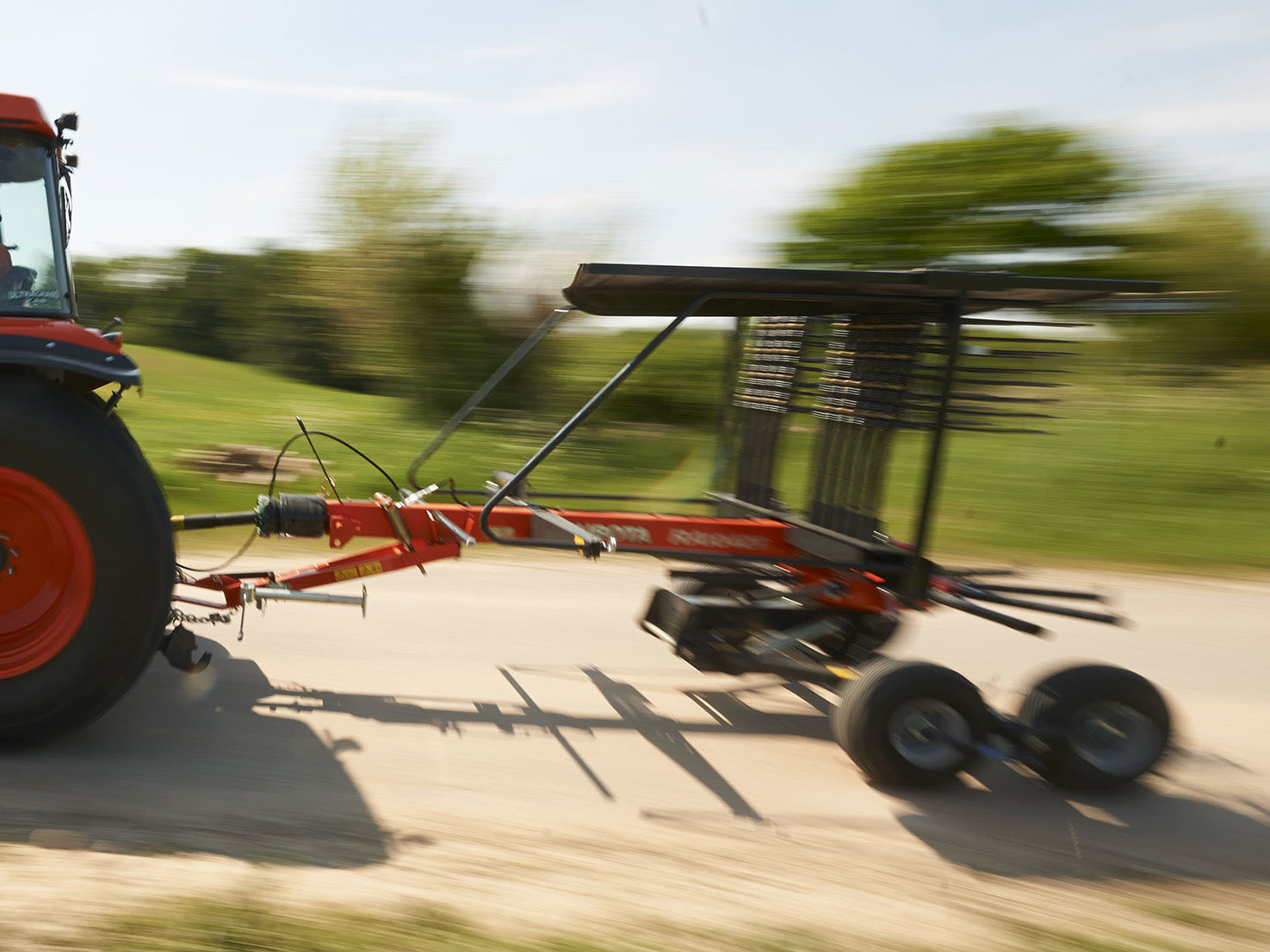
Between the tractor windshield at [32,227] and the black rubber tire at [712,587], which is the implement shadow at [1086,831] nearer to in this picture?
the black rubber tire at [712,587]

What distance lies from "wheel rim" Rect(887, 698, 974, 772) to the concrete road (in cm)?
14

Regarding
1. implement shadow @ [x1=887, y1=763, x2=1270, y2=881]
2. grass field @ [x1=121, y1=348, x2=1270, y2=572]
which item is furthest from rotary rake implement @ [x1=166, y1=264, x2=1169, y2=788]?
grass field @ [x1=121, y1=348, x2=1270, y2=572]

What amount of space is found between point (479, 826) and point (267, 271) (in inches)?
802

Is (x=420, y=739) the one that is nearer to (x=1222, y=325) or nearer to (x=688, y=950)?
(x=688, y=950)

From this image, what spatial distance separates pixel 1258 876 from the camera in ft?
11.0

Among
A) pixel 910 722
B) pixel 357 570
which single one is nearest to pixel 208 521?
pixel 357 570

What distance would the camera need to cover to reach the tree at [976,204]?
2067 centimetres

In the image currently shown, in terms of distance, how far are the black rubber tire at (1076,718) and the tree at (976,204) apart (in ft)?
56.4

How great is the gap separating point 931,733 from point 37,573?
9.94 ft

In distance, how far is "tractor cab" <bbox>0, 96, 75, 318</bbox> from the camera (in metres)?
3.79

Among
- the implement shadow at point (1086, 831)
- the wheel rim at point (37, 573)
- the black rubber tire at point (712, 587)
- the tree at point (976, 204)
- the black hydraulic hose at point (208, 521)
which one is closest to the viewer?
the implement shadow at point (1086, 831)

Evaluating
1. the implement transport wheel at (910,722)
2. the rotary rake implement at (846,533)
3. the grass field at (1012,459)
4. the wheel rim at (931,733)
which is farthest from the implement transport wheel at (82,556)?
the grass field at (1012,459)

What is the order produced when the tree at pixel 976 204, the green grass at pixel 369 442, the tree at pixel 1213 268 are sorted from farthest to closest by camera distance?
the tree at pixel 976 204 < the tree at pixel 1213 268 < the green grass at pixel 369 442

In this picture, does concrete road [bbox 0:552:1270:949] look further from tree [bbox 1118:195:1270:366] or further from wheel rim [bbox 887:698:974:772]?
tree [bbox 1118:195:1270:366]
